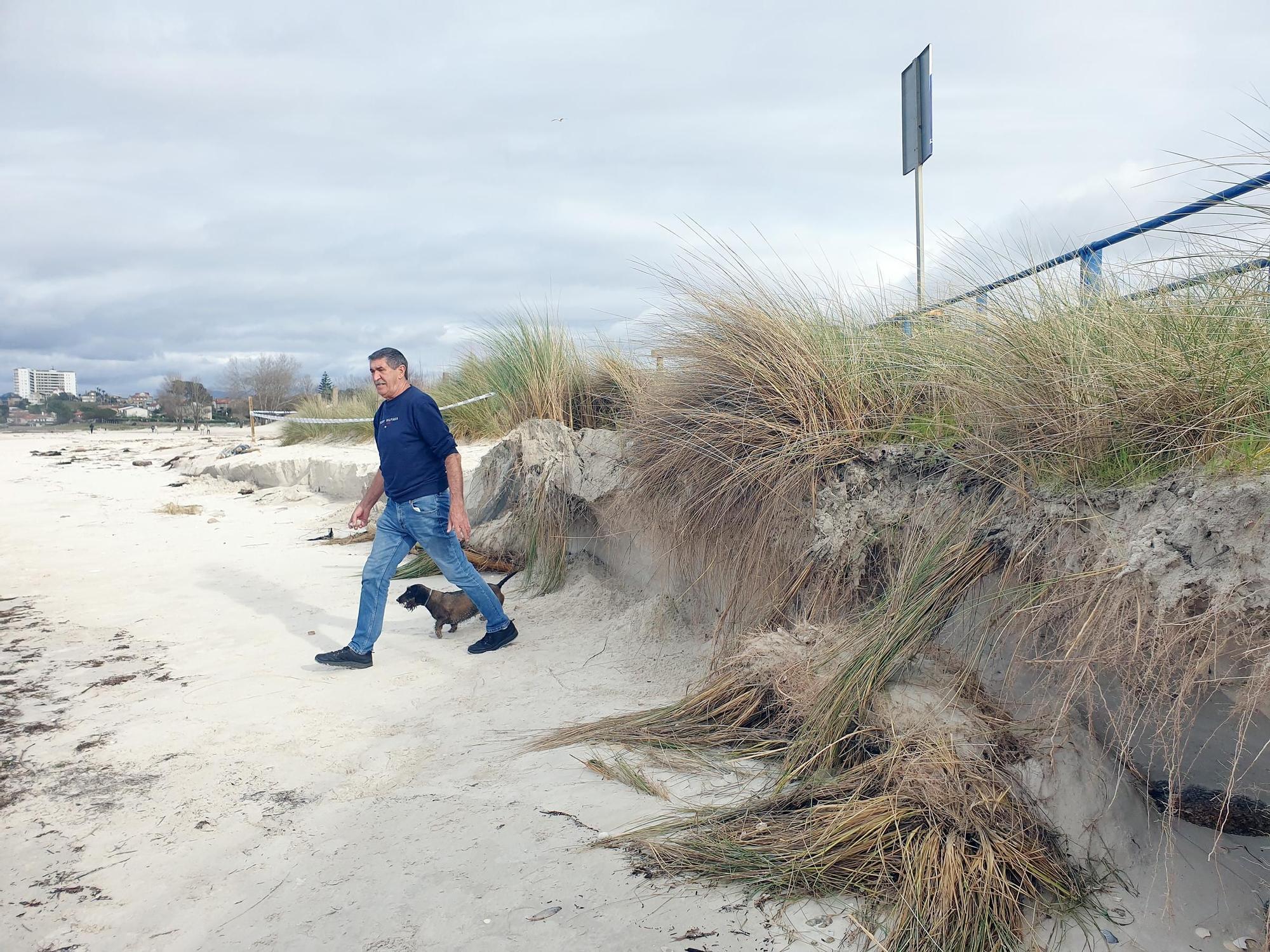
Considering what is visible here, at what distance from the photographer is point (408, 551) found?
214 inches

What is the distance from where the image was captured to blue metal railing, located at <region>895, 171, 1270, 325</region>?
117 inches

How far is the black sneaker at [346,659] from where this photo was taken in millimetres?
5059

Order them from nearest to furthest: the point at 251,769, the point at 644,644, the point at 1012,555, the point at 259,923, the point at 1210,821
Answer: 1. the point at 259,923
2. the point at 1210,821
3. the point at 1012,555
4. the point at 251,769
5. the point at 644,644

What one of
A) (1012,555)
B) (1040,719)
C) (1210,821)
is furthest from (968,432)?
(1210,821)

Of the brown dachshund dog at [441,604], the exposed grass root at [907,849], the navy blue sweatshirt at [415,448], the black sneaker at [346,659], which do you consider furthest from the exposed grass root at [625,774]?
the brown dachshund dog at [441,604]

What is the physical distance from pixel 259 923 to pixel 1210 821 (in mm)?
3078

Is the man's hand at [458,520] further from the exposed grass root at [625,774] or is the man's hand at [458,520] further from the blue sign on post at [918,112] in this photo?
the blue sign on post at [918,112]

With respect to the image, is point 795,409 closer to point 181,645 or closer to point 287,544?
point 181,645

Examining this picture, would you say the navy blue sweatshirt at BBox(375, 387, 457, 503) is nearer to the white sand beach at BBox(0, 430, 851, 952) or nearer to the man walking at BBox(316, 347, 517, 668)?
the man walking at BBox(316, 347, 517, 668)

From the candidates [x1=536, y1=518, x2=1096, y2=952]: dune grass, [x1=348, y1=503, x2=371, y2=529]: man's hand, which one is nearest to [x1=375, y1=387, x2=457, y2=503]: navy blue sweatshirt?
[x1=348, y1=503, x2=371, y2=529]: man's hand

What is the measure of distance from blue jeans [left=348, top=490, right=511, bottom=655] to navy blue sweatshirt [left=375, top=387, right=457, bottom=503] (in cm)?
8

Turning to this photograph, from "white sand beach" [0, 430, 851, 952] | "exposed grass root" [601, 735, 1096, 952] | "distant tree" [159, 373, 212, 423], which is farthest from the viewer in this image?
"distant tree" [159, 373, 212, 423]

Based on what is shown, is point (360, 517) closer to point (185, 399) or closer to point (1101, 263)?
point (1101, 263)

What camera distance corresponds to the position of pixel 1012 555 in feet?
10.2
